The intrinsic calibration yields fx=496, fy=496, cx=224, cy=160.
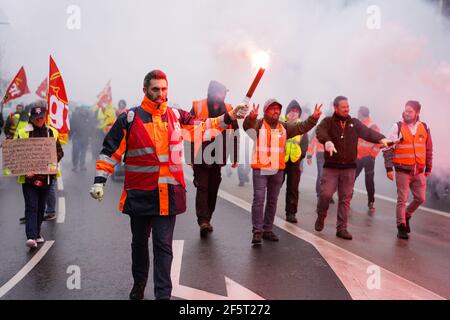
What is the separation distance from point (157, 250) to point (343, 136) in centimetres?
319

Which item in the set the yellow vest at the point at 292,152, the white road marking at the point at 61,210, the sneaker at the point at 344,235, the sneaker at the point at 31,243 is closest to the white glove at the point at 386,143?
the sneaker at the point at 344,235

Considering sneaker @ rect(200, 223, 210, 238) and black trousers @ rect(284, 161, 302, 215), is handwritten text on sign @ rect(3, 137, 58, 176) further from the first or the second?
black trousers @ rect(284, 161, 302, 215)

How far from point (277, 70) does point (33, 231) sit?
10.5 meters

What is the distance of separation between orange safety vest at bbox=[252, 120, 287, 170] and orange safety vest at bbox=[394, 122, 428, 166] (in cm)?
A: 161

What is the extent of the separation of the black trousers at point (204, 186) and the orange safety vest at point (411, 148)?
7.66 feet

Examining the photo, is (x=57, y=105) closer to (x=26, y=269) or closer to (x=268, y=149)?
(x=26, y=269)

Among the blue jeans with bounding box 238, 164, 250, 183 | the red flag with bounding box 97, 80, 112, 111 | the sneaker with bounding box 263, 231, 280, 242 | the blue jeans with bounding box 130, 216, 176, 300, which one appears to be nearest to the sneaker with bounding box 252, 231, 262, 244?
the sneaker with bounding box 263, 231, 280, 242

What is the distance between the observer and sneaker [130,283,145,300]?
156 inches

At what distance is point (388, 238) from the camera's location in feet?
20.2

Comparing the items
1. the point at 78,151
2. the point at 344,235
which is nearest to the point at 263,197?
the point at 344,235

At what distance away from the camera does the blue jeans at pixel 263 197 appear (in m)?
5.84

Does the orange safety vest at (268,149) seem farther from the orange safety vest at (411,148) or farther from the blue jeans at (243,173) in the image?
the blue jeans at (243,173)

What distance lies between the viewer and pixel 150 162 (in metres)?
3.82
